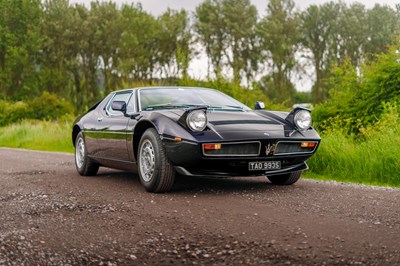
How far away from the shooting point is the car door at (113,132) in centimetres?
731

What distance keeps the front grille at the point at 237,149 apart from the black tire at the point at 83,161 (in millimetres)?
3144

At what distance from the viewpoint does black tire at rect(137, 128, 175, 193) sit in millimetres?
6297

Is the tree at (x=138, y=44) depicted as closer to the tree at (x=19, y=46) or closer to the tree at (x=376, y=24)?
the tree at (x=19, y=46)

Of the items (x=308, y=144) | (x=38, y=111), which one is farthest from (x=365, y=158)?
(x=38, y=111)

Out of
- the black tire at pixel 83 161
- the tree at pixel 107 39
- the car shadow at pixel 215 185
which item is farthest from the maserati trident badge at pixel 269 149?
the tree at pixel 107 39

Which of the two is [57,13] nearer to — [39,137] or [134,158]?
[39,137]

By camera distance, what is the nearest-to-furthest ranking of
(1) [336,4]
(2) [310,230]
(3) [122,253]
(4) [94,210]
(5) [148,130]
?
(3) [122,253], (2) [310,230], (4) [94,210], (5) [148,130], (1) [336,4]

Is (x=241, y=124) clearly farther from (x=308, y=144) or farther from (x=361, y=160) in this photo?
(x=361, y=160)

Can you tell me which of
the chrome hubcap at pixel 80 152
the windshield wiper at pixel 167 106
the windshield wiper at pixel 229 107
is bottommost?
the chrome hubcap at pixel 80 152

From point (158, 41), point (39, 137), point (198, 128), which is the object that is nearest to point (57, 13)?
point (158, 41)

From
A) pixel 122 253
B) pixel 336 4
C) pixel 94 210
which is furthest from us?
pixel 336 4

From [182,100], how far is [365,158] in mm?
3173

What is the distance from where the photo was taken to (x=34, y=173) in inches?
368

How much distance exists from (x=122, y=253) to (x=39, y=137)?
1849 centimetres
